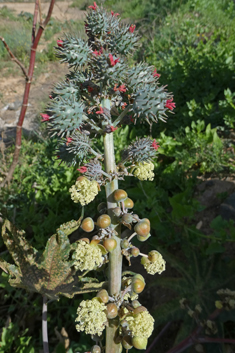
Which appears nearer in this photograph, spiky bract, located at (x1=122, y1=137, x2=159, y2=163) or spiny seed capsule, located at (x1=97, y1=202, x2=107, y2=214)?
spiky bract, located at (x1=122, y1=137, x2=159, y2=163)

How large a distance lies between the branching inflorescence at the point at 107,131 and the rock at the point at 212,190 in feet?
7.52

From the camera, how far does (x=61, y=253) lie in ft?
5.11

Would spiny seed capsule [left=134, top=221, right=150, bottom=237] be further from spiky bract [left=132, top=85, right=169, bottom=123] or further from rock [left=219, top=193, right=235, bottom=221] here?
rock [left=219, top=193, right=235, bottom=221]

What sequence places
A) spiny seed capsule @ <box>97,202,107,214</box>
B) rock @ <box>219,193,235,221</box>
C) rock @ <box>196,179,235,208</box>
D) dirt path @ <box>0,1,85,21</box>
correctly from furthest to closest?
dirt path @ <box>0,1,85,21</box> → rock @ <box>196,179,235,208</box> → rock @ <box>219,193,235,221</box> → spiny seed capsule @ <box>97,202,107,214</box>

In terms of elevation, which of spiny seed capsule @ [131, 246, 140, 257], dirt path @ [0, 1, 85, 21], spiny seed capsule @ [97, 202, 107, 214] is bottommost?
spiny seed capsule @ [131, 246, 140, 257]

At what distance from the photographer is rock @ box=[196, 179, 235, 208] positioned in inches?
137

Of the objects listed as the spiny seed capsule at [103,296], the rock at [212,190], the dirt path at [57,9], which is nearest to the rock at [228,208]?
the rock at [212,190]

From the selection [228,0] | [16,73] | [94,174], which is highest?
[228,0]

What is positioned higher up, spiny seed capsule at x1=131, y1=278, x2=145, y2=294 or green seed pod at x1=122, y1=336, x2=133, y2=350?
spiny seed capsule at x1=131, y1=278, x2=145, y2=294

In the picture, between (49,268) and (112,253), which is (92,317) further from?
(49,268)

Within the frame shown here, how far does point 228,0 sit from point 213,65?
7.17 meters

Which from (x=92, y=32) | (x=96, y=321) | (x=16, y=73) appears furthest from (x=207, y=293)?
(x=16, y=73)

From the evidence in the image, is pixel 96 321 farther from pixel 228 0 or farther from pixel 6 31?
pixel 6 31

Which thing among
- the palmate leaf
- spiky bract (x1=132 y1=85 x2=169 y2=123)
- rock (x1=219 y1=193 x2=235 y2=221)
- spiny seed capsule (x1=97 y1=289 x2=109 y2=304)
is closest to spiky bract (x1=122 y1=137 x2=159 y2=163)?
spiky bract (x1=132 y1=85 x2=169 y2=123)
